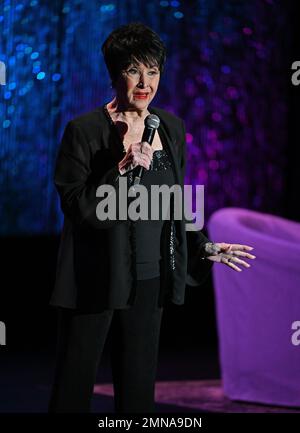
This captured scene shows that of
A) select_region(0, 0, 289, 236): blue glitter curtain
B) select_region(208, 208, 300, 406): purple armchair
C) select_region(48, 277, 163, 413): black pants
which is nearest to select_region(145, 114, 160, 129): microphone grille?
select_region(48, 277, 163, 413): black pants

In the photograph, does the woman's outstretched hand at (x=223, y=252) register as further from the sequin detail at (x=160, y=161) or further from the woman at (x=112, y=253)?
the sequin detail at (x=160, y=161)

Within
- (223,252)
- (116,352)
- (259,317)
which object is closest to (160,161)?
(223,252)

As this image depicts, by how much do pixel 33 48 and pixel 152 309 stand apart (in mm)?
2565

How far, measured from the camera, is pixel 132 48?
6.80 ft

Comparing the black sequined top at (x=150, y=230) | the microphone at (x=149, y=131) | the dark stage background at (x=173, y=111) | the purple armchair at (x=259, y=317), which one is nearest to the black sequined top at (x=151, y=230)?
the black sequined top at (x=150, y=230)

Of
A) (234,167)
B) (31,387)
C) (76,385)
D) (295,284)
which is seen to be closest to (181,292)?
(76,385)

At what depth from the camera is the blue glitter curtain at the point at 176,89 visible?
451cm

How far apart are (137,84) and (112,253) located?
15.0 inches

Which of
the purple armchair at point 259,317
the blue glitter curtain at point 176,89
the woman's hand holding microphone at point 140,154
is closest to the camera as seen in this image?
the woman's hand holding microphone at point 140,154

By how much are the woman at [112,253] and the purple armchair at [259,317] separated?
1652 millimetres

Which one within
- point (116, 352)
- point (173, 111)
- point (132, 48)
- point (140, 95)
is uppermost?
point (173, 111)

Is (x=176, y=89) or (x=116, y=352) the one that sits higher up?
(x=176, y=89)

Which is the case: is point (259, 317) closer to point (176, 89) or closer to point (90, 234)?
point (176, 89)

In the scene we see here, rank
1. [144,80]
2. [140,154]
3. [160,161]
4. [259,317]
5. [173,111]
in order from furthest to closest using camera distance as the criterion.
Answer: [173,111]
[259,317]
[160,161]
[144,80]
[140,154]
